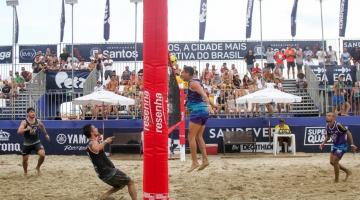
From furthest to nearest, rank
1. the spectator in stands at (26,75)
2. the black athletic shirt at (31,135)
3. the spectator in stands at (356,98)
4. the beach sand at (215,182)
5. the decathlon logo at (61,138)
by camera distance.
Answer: the spectator in stands at (26,75)
the spectator in stands at (356,98)
the decathlon logo at (61,138)
the black athletic shirt at (31,135)
the beach sand at (215,182)

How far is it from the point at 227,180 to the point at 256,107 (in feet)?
29.7

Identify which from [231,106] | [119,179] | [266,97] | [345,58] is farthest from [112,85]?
[119,179]

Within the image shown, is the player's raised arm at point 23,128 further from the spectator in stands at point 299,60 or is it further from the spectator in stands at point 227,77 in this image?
the spectator in stands at point 299,60

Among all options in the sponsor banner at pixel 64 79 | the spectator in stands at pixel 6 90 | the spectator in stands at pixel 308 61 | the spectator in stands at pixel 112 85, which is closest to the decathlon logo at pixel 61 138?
the spectator in stands at pixel 112 85

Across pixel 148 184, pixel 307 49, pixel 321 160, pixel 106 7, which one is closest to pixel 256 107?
pixel 321 160

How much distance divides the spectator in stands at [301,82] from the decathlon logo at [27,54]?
13332 millimetres

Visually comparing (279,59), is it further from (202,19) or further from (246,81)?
(202,19)

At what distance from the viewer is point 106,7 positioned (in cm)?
2759

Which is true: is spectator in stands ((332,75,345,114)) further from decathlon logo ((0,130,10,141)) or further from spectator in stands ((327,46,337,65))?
decathlon logo ((0,130,10,141))

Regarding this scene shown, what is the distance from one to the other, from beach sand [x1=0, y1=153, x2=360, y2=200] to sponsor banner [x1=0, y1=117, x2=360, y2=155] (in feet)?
10.8

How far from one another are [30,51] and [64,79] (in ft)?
18.6

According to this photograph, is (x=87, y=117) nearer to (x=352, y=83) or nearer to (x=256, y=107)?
(x=256, y=107)

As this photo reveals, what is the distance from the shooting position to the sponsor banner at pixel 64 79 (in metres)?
22.4

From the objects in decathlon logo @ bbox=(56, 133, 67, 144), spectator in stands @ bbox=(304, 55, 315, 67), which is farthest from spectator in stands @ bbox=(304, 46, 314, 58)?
decathlon logo @ bbox=(56, 133, 67, 144)
